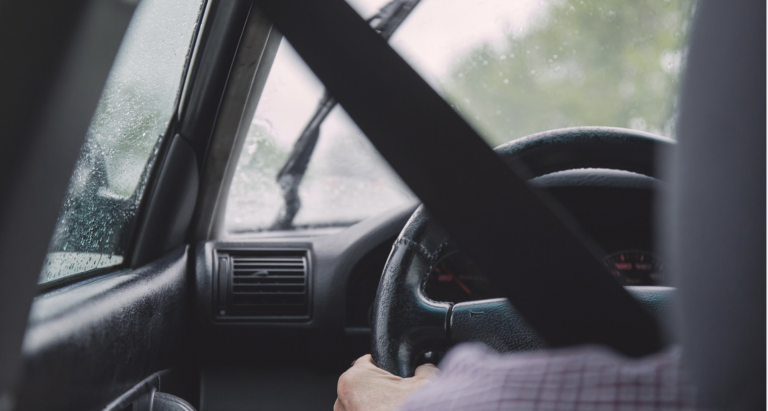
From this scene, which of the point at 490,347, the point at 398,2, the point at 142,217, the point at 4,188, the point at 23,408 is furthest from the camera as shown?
the point at 398,2

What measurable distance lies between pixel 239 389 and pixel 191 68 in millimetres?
1206

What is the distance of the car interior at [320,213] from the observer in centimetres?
54

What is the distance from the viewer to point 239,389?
249cm

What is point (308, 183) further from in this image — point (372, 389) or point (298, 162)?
point (372, 389)

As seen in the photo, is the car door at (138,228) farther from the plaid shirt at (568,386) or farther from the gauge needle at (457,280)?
the gauge needle at (457,280)

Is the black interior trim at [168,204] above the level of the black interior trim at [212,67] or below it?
below

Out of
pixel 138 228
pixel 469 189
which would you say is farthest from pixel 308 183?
pixel 469 189

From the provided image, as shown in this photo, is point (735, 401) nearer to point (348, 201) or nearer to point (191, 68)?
point (191, 68)

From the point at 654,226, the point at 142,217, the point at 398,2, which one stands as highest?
the point at 398,2

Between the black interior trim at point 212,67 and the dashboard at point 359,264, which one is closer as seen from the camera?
the black interior trim at point 212,67

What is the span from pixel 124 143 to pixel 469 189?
109 cm

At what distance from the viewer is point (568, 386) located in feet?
1.75

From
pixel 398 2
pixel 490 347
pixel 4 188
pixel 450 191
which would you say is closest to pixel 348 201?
pixel 398 2

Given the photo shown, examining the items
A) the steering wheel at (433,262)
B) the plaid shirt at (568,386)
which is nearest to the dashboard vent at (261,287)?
the steering wheel at (433,262)
